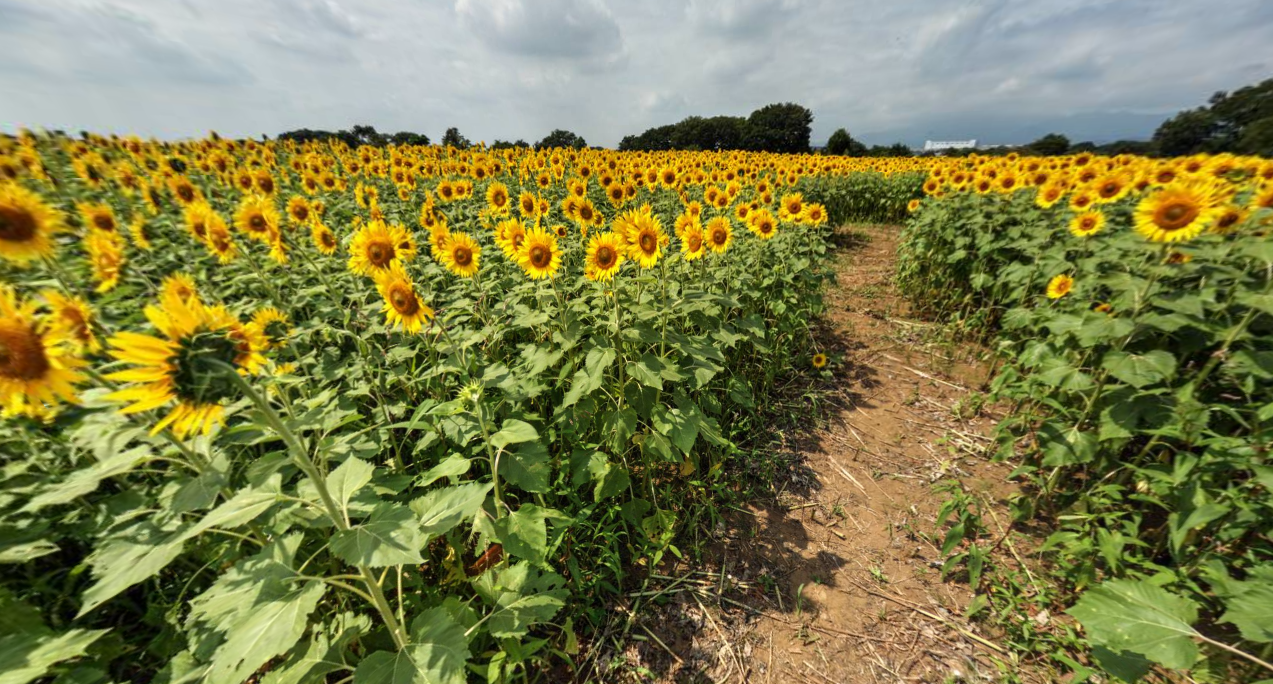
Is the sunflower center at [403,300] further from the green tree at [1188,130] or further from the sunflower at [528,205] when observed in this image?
the green tree at [1188,130]

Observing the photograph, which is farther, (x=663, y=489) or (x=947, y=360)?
(x=947, y=360)

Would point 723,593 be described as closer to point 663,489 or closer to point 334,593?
point 663,489

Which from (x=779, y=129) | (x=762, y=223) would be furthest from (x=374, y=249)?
(x=779, y=129)

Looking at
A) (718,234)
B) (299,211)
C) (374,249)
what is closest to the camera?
(374,249)

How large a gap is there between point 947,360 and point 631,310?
15.6 ft

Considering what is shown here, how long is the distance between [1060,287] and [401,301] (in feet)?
19.2

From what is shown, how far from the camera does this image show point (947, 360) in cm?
556

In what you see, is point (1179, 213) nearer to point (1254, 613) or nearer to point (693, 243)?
point (1254, 613)

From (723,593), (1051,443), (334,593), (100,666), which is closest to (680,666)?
(723,593)

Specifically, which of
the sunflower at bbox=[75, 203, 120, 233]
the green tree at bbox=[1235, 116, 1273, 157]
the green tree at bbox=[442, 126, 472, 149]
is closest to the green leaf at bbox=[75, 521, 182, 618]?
the sunflower at bbox=[75, 203, 120, 233]

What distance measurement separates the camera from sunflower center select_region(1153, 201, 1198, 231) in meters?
3.20

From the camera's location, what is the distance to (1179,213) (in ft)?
10.5

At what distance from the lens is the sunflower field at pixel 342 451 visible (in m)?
1.48

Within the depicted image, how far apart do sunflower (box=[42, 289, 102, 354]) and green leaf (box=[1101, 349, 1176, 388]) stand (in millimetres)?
5183
